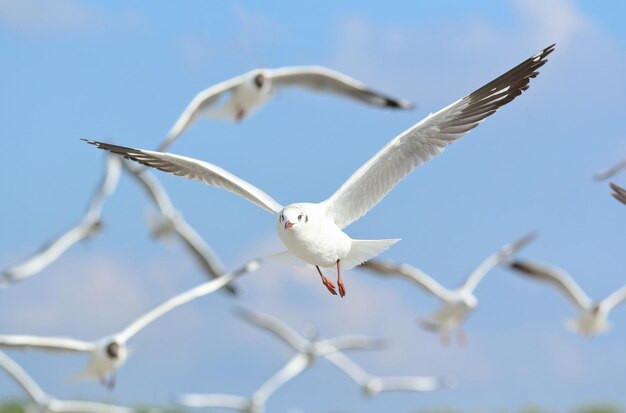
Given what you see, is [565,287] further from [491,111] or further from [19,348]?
[491,111]

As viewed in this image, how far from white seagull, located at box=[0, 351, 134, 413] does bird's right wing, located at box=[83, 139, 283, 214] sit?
667cm

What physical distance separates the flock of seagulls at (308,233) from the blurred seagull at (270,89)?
0.01 metres

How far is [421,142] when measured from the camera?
8.49 m

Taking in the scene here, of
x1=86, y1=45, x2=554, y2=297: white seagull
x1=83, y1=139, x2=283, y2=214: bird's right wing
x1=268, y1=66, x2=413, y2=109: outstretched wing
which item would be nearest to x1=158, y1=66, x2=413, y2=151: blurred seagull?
x1=268, y1=66, x2=413, y2=109: outstretched wing

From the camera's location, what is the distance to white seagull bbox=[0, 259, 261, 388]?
13.3 metres

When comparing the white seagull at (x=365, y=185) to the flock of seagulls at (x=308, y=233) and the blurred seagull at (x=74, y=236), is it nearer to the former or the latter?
the flock of seagulls at (x=308, y=233)

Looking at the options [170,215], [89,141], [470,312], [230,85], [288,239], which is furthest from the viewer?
[470,312]

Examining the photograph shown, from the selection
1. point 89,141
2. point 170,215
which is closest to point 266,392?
point 170,215

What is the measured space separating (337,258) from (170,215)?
29.3 feet

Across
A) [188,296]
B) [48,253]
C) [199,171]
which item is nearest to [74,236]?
[48,253]

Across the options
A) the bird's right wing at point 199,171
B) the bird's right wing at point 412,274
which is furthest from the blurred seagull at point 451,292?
the bird's right wing at point 199,171

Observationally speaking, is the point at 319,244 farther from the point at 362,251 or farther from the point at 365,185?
the point at 365,185

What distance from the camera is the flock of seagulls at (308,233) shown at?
827 cm

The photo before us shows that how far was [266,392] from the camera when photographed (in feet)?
57.2
